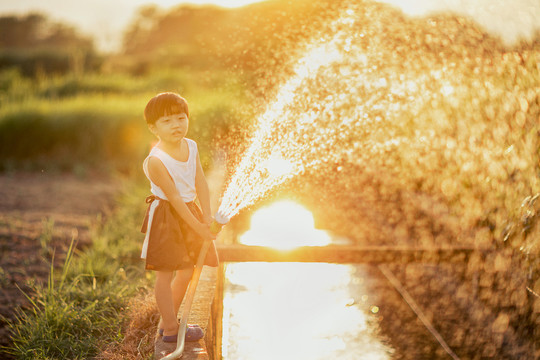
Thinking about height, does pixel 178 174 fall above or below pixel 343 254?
above

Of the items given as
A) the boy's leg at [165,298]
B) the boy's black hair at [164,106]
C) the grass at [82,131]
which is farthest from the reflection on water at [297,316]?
the grass at [82,131]

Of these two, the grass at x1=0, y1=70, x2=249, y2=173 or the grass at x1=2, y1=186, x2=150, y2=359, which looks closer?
the grass at x1=2, y1=186, x2=150, y2=359

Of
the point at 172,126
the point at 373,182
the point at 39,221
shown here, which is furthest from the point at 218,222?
the point at 39,221

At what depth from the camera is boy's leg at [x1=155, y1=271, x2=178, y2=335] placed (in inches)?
99.9

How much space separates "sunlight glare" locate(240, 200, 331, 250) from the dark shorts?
216 cm

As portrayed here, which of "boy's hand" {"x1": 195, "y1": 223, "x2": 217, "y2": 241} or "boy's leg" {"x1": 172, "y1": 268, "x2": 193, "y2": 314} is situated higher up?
"boy's hand" {"x1": 195, "y1": 223, "x2": 217, "y2": 241}

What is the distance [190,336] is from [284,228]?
127 inches

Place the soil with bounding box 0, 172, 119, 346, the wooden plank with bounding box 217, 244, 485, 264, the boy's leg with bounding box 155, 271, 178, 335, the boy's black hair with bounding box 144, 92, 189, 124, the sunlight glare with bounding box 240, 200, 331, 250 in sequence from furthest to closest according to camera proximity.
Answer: the sunlight glare with bounding box 240, 200, 331, 250 → the soil with bounding box 0, 172, 119, 346 → the wooden plank with bounding box 217, 244, 485, 264 → the boy's leg with bounding box 155, 271, 178, 335 → the boy's black hair with bounding box 144, 92, 189, 124

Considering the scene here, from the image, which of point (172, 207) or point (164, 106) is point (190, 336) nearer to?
point (172, 207)

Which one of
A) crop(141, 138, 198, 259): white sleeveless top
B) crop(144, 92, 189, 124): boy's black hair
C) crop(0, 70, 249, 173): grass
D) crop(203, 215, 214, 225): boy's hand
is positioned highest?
crop(0, 70, 249, 173): grass

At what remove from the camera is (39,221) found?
20.1ft

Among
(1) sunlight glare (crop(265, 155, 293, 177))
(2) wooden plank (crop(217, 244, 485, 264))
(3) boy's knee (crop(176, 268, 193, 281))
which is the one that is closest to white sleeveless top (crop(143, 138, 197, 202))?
(3) boy's knee (crop(176, 268, 193, 281))

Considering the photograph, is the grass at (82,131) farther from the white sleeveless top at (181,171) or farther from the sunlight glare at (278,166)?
the white sleeveless top at (181,171)

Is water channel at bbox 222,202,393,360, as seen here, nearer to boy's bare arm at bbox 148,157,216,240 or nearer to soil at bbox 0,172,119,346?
boy's bare arm at bbox 148,157,216,240
